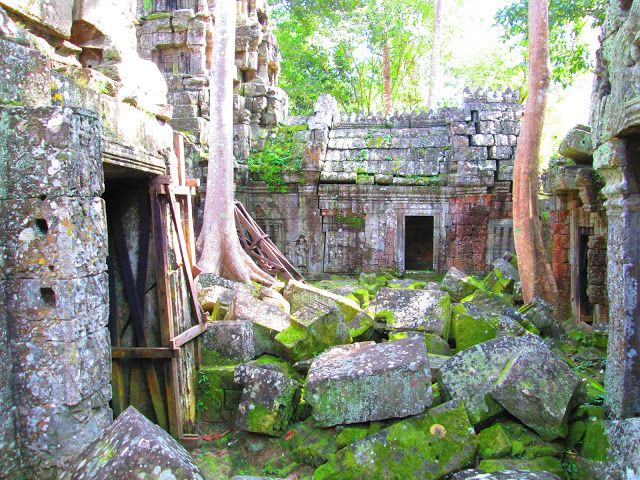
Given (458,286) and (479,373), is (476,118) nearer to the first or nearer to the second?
(458,286)

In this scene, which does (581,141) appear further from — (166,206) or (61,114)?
(61,114)

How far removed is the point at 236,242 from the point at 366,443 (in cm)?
614

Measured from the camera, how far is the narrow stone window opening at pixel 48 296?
3.56m

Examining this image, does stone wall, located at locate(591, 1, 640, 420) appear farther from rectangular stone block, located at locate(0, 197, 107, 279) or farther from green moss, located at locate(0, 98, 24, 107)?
green moss, located at locate(0, 98, 24, 107)

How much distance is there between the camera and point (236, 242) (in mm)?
10305

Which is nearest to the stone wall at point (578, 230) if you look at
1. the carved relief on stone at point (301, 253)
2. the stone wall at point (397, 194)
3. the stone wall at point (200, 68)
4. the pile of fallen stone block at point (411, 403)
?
the pile of fallen stone block at point (411, 403)

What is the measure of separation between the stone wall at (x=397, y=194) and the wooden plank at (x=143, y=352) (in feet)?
26.3

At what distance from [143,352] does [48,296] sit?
89.4 inches

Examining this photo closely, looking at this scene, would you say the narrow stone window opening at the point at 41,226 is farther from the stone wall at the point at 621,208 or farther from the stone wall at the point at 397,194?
the stone wall at the point at 397,194

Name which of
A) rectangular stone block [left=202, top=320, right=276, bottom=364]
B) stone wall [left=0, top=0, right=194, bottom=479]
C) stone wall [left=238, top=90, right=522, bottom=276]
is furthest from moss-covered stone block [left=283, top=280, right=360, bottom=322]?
stone wall [left=0, top=0, right=194, bottom=479]

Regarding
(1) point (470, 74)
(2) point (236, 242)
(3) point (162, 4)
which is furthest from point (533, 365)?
(1) point (470, 74)

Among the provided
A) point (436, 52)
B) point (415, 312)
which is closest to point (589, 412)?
point (415, 312)

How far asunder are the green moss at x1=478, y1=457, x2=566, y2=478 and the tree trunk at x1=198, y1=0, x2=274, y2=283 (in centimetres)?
636

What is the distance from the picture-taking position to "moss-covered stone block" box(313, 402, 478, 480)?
4512mm
